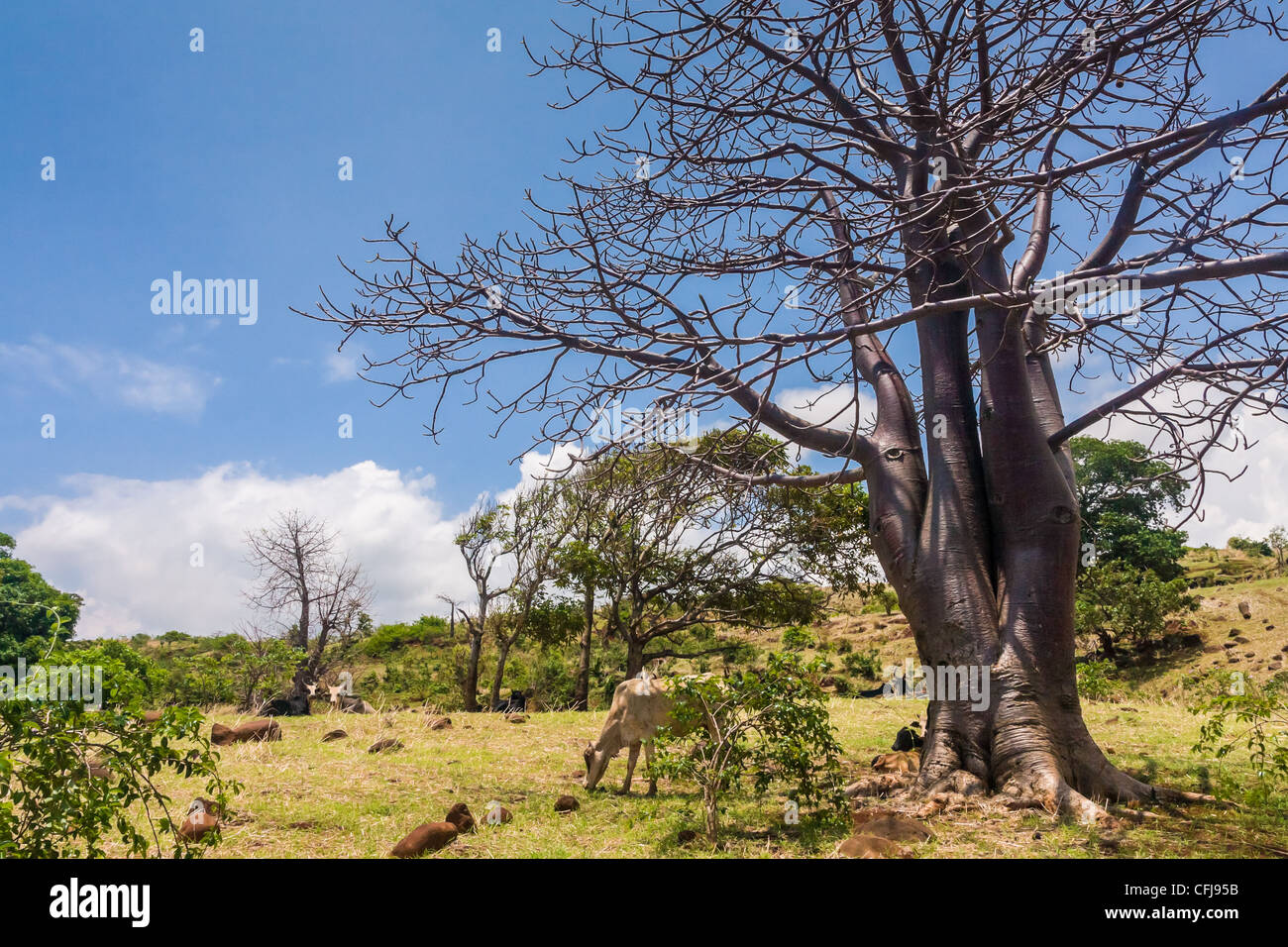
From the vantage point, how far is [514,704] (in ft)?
54.6

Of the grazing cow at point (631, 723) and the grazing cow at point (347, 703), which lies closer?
the grazing cow at point (631, 723)

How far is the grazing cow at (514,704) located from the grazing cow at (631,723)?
9829 mm

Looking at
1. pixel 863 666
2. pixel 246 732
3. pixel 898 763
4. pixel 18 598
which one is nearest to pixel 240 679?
pixel 246 732

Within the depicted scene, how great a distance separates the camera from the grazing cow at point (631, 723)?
22.0ft

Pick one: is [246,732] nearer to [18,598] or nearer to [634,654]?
[634,654]

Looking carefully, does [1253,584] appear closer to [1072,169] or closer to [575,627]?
[575,627]

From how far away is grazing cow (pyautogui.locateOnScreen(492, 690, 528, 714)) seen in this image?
54.0 feet

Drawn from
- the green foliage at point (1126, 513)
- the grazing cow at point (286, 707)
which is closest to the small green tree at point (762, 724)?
the grazing cow at point (286, 707)

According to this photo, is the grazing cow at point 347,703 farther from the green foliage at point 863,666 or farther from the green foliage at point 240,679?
the green foliage at point 863,666

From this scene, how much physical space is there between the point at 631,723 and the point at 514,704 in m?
10.6

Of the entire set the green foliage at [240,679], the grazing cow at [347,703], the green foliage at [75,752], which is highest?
the green foliage at [75,752]

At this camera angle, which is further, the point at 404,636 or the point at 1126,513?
the point at 404,636
